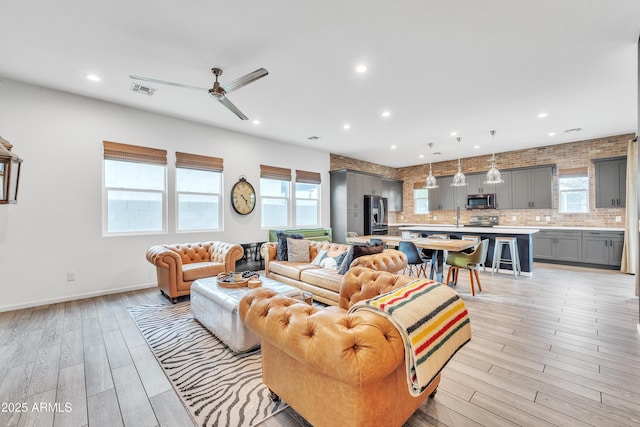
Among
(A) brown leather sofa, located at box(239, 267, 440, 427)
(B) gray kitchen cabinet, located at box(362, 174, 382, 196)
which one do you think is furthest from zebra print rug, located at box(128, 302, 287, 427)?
(B) gray kitchen cabinet, located at box(362, 174, 382, 196)

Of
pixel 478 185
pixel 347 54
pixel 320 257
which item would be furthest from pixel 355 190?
pixel 347 54

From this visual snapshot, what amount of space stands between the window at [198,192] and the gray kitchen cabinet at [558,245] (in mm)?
→ 7253

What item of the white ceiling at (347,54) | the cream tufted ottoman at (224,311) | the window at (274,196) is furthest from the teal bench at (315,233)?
the cream tufted ottoman at (224,311)

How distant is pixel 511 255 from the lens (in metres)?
5.29

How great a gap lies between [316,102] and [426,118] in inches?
81.3

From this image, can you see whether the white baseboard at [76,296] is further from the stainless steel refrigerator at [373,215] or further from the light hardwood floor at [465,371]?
the stainless steel refrigerator at [373,215]

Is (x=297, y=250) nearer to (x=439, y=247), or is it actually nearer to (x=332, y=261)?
(x=332, y=261)

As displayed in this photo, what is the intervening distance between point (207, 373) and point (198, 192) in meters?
3.71

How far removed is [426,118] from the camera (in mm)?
4902

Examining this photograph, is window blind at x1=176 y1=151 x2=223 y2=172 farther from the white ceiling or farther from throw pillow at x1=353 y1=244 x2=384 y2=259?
throw pillow at x1=353 y1=244 x2=384 y2=259

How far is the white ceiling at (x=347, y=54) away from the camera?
2.32 m

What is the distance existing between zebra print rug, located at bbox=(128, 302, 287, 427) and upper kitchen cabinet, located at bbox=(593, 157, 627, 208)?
7.74 m

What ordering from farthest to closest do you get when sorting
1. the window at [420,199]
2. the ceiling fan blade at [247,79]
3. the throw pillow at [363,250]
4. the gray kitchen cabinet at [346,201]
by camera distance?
1. the window at [420,199]
2. the gray kitchen cabinet at [346,201]
3. the throw pillow at [363,250]
4. the ceiling fan blade at [247,79]

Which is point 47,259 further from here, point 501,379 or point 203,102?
point 501,379
